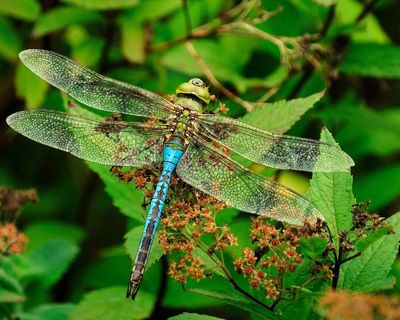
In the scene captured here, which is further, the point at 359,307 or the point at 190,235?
the point at 190,235

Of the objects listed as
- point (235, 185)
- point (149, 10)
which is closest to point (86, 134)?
point (235, 185)

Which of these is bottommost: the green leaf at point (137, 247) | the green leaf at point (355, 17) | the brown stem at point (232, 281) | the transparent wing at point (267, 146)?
the green leaf at point (137, 247)

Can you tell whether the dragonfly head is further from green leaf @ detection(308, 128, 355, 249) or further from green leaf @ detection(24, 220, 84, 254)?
green leaf @ detection(24, 220, 84, 254)

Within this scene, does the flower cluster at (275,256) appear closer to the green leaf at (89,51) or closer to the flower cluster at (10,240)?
the flower cluster at (10,240)

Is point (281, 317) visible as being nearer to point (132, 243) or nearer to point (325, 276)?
point (325, 276)

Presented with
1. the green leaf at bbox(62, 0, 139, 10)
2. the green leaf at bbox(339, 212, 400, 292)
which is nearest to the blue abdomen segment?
the green leaf at bbox(339, 212, 400, 292)

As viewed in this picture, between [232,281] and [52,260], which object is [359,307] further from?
[52,260]

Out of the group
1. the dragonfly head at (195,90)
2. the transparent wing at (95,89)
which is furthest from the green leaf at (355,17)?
the transparent wing at (95,89)
